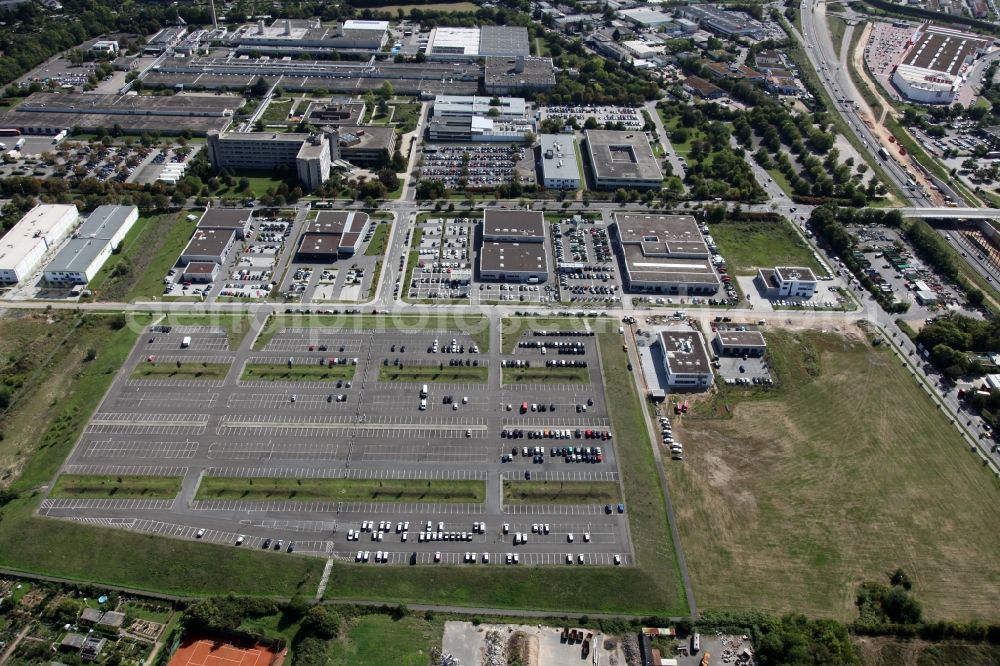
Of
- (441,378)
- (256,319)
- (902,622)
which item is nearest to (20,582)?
(256,319)

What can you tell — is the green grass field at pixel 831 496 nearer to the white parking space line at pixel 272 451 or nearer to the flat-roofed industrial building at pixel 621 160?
the white parking space line at pixel 272 451

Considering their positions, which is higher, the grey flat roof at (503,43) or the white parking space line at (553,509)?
the grey flat roof at (503,43)

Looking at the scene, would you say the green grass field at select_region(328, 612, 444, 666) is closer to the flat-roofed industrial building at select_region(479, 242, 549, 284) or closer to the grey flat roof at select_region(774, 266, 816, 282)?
the flat-roofed industrial building at select_region(479, 242, 549, 284)

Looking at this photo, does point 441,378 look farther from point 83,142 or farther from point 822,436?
point 83,142

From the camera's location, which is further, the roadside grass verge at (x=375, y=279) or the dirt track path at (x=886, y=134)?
the dirt track path at (x=886, y=134)

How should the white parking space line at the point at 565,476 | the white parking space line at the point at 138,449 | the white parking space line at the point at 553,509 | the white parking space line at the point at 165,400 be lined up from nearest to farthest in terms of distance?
the white parking space line at the point at 553,509
the white parking space line at the point at 565,476
the white parking space line at the point at 138,449
the white parking space line at the point at 165,400

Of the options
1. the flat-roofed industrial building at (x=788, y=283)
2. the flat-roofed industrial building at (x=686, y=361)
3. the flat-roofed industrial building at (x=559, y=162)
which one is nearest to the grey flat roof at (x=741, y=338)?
the flat-roofed industrial building at (x=686, y=361)
